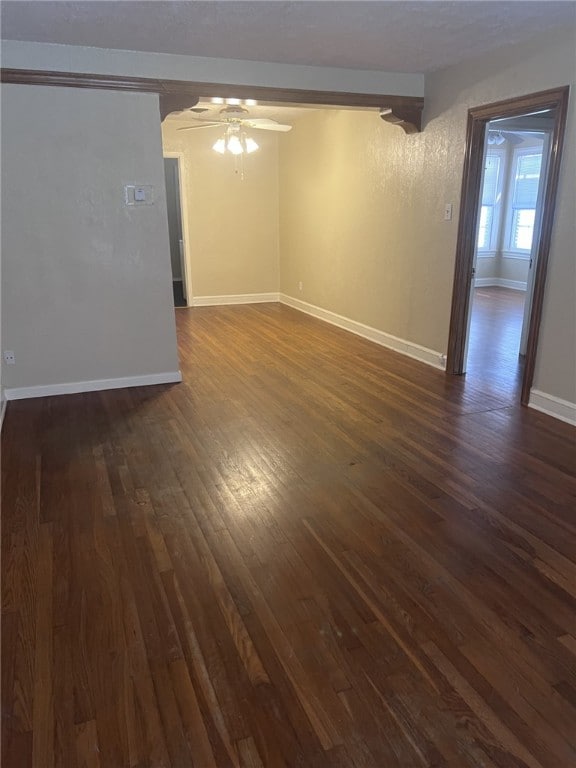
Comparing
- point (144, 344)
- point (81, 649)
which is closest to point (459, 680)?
point (81, 649)

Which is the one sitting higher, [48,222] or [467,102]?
[467,102]

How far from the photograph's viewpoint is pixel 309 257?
749 cm

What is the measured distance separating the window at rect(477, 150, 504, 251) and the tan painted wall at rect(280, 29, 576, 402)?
150 inches

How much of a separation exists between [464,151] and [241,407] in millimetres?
2796

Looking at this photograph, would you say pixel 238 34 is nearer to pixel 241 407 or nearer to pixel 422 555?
pixel 241 407

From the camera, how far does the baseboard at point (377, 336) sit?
5.08 meters

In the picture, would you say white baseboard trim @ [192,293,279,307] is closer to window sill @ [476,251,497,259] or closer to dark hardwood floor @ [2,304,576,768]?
window sill @ [476,251,497,259]

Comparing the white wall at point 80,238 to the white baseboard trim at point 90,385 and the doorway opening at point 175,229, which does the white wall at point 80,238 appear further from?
the doorway opening at point 175,229

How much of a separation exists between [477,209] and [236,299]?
474cm

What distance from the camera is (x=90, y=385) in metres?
4.41

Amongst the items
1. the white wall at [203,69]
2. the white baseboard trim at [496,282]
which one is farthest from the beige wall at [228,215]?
the white baseboard trim at [496,282]

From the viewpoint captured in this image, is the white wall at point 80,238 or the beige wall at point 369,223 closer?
the white wall at point 80,238

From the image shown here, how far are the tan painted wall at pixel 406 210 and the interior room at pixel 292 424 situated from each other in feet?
0.09

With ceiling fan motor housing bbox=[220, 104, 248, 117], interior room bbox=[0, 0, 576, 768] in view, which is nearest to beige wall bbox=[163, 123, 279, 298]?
interior room bbox=[0, 0, 576, 768]
